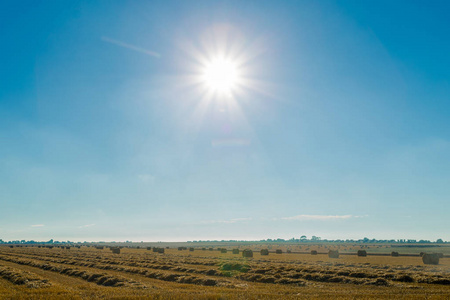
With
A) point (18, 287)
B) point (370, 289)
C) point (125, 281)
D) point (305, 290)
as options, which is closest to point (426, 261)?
point (370, 289)

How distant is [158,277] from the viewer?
36.2 m

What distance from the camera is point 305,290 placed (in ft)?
84.9

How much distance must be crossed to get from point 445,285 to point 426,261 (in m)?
29.7

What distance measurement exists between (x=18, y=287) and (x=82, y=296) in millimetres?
8535

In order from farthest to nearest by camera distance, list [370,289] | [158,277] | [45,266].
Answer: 1. [45,266]
2. [158,277]
3. [370,289]

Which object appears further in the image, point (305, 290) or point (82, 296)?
point (305, 290)

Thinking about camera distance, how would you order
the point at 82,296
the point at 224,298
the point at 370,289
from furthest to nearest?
the point at 370,289 < the point at 82,296 < the point at 224,298

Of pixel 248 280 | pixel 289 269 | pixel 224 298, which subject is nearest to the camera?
pixel 224 298

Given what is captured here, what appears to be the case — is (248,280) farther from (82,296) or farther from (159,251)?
(159,251)

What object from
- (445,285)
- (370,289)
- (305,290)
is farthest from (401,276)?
(305,290)

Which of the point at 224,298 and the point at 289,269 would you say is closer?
the point at 224,298

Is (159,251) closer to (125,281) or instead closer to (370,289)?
A: (125,281)

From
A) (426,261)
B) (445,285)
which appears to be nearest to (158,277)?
(445,285)

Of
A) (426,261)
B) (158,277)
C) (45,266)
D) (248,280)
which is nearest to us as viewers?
(248,280)
